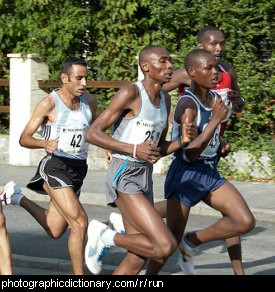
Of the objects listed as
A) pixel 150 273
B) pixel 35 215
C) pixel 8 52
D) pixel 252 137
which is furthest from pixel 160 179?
pixel 150 273

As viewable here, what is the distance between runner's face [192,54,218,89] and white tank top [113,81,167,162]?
18.0 inches

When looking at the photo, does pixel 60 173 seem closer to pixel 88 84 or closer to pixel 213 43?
pixel 213 43

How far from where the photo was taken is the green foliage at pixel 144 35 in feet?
47.9

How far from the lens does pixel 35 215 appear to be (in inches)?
355

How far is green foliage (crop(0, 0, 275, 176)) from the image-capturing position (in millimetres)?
14609

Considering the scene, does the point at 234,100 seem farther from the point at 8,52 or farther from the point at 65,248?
the point at 8,52

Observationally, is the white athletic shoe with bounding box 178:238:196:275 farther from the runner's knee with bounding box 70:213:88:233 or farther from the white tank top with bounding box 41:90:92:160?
the white tank top with bounding box 41:90:92:160

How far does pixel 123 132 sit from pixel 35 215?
6.12ft

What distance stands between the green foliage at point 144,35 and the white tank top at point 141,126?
6867 mm

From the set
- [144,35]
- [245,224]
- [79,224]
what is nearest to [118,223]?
[79,224]

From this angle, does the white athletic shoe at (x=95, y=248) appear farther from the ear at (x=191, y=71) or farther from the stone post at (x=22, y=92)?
the stone post at (x=22, y=92)

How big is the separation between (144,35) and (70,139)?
7825 mm

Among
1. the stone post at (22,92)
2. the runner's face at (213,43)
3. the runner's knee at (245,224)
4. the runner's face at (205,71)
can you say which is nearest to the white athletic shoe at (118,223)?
the runner's knee at (245,224)

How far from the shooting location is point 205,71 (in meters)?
7.75
